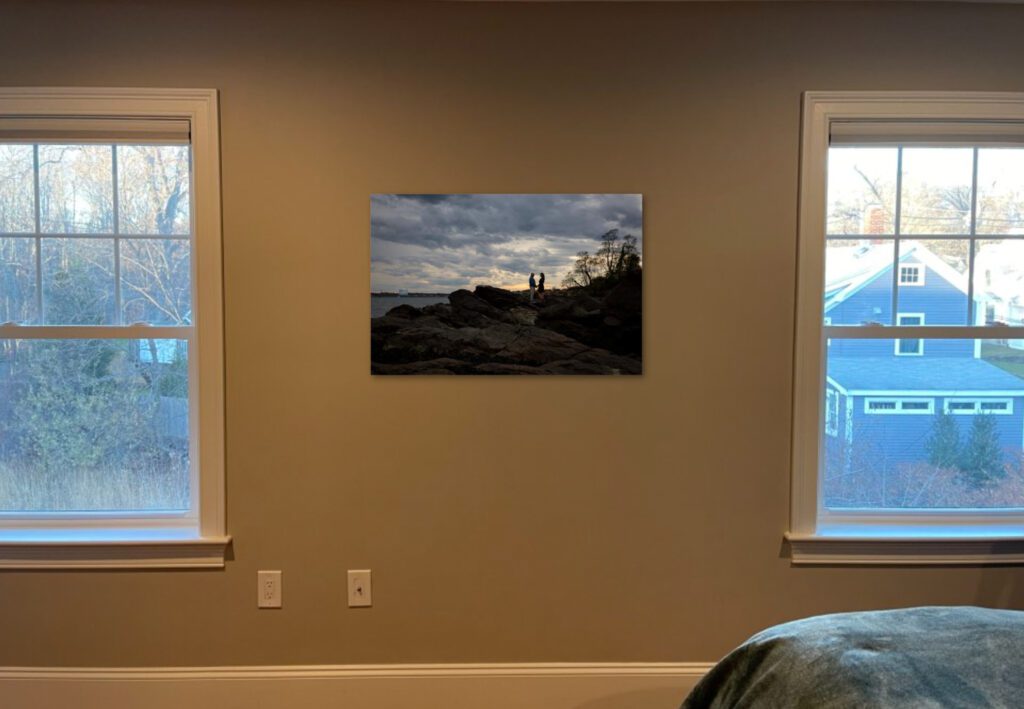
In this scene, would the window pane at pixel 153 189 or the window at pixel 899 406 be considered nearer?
the window pane at pixel 153 189

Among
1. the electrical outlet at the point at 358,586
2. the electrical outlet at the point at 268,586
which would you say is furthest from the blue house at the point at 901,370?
the electrical outlet at the point at 268,586

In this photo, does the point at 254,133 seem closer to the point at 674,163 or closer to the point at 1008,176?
the point at 674,163

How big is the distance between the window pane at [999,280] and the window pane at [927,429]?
105 mm

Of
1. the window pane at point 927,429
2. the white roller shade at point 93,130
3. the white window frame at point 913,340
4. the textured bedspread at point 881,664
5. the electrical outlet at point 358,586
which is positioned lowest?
the electrical outlet at point 358,586

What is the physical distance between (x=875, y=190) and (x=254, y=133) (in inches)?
81.1

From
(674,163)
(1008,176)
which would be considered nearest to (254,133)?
(674,163)

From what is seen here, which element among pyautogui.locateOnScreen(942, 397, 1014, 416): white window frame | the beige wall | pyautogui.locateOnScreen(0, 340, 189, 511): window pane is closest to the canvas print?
the beige wall

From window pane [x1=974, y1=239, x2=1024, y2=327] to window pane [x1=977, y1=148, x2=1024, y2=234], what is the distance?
6 cm

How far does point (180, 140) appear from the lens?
2.16m

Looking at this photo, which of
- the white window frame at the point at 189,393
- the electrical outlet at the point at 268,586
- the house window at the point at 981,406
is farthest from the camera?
the house window at the point at 981,406

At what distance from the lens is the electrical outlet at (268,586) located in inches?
87.4

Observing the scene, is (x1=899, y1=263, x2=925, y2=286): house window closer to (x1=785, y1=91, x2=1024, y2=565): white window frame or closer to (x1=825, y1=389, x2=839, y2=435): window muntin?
(x1=785, y1=91, x2=1024, y2=565): white window frame

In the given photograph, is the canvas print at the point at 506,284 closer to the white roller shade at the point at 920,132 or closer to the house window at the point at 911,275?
the white roller shade at the point at 920,132

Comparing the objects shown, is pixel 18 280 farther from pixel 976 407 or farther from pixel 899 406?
pixel 976 407
